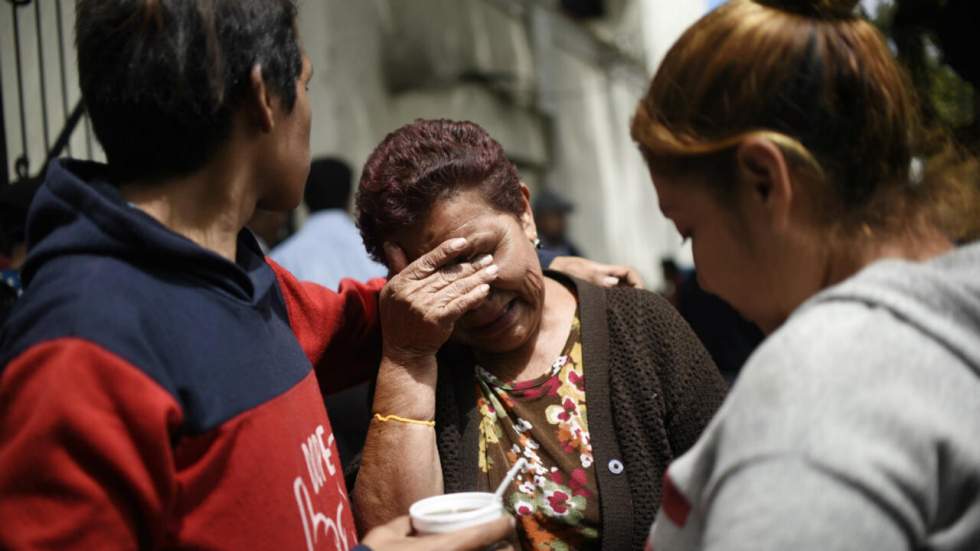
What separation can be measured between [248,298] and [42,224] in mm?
311

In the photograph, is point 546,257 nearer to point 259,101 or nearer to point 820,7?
point 259,101

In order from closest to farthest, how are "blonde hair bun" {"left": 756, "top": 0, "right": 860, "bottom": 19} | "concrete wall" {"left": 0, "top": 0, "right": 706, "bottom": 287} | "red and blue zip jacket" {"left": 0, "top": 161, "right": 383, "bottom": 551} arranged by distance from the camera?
"red and blue zip jacket" {"left": 0, "top": 161, "right": 383, "bottom": 551} < "blonde hair bun" {"left": 756, "top": 0, "right": 860, "bottom": 19} < "concrete wall" {"left": 0, "top": 0, "right": 706, "bottom": 287}

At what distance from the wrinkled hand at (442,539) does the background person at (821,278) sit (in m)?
0.31

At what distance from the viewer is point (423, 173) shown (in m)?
2.05

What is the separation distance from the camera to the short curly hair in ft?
6.77

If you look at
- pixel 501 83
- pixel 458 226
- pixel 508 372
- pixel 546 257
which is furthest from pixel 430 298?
pixel 501 83

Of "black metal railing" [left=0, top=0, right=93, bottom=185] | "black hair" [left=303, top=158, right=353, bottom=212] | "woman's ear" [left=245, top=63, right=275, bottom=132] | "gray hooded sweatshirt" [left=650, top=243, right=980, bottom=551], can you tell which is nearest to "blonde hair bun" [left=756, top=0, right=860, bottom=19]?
"gray hooded sweatshirt" [left=650, top=243, right=980, bottom=551]

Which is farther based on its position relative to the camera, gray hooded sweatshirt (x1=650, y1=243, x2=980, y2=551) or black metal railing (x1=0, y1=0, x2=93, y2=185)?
black metal railing (x1=0, y1=0, x2=93, y2=185)

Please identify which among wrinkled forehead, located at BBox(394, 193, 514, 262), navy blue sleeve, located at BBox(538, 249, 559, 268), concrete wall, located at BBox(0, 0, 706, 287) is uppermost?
wrinkled forehead, located at BBox(394, 193, 514, 262)

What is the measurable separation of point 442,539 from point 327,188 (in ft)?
10.2

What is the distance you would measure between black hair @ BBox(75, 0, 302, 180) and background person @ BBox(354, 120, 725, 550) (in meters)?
0.66

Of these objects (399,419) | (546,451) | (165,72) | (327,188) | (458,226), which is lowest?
(327,188)

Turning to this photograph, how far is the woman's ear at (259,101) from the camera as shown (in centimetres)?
141

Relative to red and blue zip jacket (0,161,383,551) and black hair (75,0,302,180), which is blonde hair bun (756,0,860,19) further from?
red and blue zip jacket (0,161,383,551)
